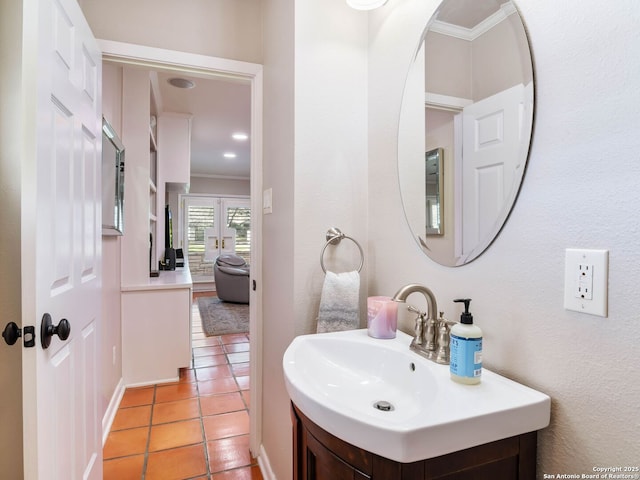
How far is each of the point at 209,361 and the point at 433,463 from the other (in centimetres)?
303

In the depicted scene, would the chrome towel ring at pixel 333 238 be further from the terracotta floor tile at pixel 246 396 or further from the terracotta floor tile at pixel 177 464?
the terracotta floor tile at pixel 246 396

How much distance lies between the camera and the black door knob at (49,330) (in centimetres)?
98

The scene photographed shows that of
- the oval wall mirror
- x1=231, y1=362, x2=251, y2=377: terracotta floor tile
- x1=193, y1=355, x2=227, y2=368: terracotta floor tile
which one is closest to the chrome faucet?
the oval wall mirror

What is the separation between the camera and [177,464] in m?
1.84

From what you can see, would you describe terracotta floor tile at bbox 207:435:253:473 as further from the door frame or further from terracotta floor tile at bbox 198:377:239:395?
terracotta floor tile at bbox 198:377:239:395

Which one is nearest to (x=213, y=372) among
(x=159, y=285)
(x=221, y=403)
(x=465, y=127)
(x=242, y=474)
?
(x=221, y=403)

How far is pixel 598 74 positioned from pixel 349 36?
108 centimetres

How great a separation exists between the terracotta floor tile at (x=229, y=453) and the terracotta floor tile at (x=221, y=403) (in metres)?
0.34

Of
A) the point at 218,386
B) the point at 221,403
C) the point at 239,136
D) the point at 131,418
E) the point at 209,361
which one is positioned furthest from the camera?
the point at 239,136

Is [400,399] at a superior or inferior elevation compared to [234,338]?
superior

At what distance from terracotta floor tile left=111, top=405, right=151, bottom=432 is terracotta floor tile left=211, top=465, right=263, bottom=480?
764mm

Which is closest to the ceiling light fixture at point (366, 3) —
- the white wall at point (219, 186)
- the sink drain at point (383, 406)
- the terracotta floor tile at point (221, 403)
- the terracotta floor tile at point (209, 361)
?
the sink drain at point (383, 406)

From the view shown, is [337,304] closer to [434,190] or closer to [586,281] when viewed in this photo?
[434,190]

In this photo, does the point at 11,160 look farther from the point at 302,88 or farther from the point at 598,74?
the point at 598,74
